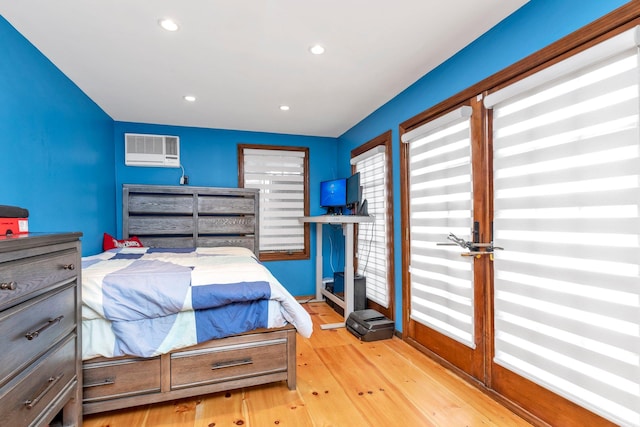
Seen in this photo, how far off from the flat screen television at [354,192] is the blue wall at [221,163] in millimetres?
896

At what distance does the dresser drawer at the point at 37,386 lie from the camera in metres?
1.07

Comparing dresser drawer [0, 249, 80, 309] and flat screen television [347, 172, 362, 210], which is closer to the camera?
dresser drawer [0, 249, 80, 309]

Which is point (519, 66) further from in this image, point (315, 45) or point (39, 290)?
point (39, 290)

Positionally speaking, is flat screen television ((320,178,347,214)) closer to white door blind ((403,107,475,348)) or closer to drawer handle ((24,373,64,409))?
white door blind ((403,107,475,348))

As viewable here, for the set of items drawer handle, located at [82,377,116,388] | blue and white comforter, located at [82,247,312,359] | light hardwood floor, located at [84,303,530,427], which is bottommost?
light hardwood floor, located at [84,303,530,427]

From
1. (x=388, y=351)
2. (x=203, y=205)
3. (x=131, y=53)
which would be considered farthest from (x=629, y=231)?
(x=203, y=205)

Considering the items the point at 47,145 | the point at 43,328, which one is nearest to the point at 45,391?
the point at 43,328

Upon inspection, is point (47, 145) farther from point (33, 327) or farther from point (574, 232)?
point (574, 232)

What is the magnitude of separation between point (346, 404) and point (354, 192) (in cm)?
228

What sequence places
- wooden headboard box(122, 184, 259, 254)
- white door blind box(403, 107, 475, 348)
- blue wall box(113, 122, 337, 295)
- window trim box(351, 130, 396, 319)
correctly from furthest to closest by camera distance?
blue wall box(113, 122, 337, 295), wooden headboard box(122, 184, 259, 254), window trim box(351, 130, 396, 319), white door blind box(403, 107, 475, 348)

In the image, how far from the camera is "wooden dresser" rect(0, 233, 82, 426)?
42.0 inches

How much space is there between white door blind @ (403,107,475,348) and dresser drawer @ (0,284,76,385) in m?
2.34

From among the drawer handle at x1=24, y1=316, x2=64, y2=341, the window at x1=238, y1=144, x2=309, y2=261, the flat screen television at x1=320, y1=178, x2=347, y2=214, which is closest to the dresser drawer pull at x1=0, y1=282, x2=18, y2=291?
the drawer handle at x1=24, y1=316, x2=64, y2=341

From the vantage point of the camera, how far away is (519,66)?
1865 millimetres
